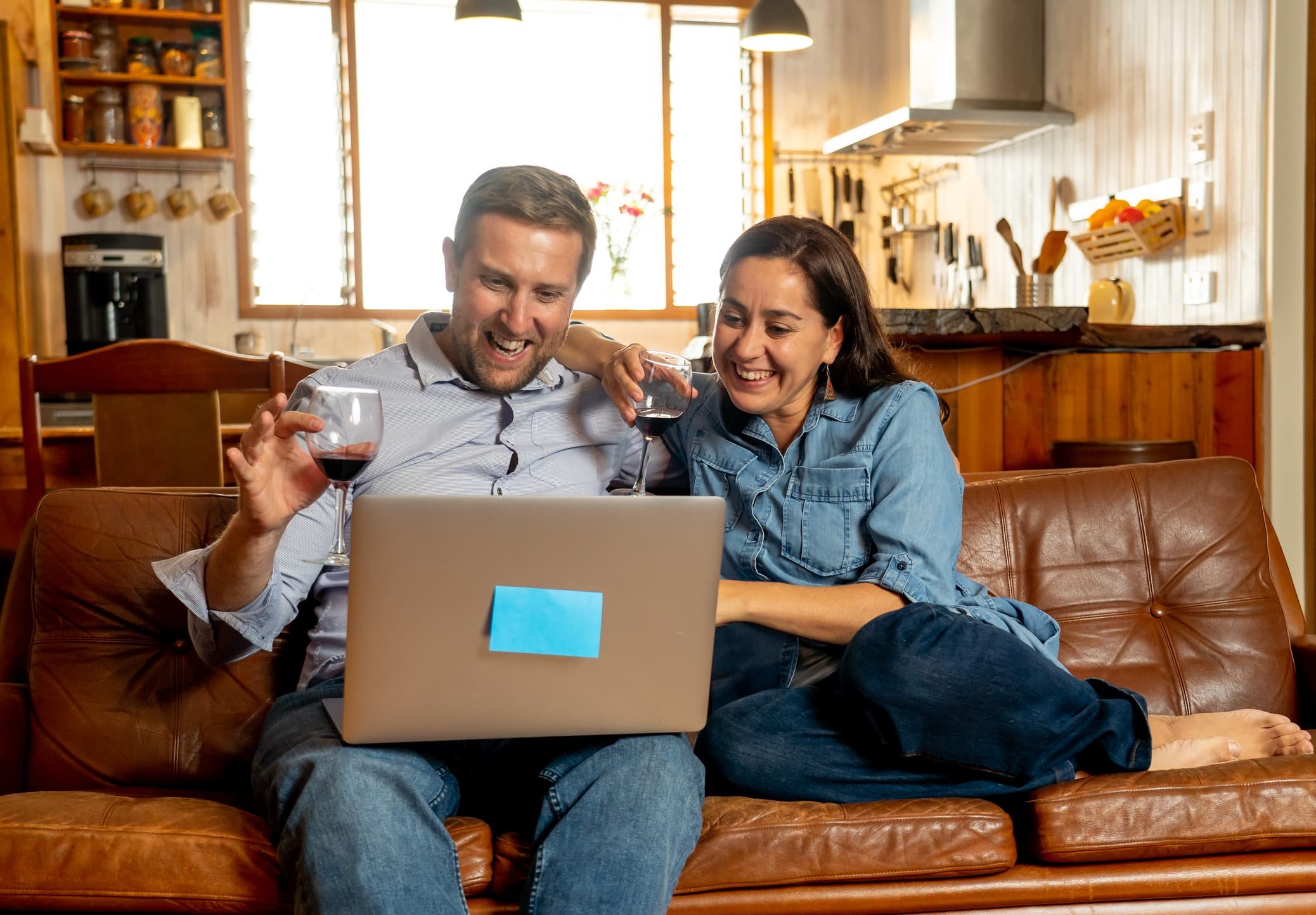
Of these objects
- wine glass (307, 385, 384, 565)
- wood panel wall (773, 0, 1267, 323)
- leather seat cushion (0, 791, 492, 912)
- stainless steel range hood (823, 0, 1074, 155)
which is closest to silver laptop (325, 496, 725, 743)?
wine glass (307, 385, 384, 565)

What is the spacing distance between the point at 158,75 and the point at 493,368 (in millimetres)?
Result: 3990

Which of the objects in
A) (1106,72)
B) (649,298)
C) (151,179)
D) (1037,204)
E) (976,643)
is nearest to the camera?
(976,643)

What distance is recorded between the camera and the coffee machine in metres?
4.91

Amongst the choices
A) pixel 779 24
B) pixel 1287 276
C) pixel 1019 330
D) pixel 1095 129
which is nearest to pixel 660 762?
pixel 1019 330

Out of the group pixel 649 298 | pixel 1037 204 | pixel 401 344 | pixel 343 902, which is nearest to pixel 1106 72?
pixel 1037 204

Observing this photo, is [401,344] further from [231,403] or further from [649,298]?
[649,298]

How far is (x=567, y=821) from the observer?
135cm

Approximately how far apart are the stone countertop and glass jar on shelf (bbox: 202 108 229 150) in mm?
3297

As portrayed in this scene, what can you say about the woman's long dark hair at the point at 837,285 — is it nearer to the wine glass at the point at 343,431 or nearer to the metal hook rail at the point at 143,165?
the wine glass at the point at 343,431

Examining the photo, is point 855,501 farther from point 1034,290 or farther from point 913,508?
point 1034,290

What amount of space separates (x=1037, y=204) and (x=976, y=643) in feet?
12.3

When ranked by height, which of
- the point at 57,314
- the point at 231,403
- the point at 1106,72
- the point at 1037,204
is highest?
the point at 1106,72

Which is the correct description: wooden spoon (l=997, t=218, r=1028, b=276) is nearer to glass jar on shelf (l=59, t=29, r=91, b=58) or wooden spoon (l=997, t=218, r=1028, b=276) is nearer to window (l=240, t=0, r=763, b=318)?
window (l=240, t=0, r=763, b=318)

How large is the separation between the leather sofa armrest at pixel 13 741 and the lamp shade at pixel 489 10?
10.2 ft
